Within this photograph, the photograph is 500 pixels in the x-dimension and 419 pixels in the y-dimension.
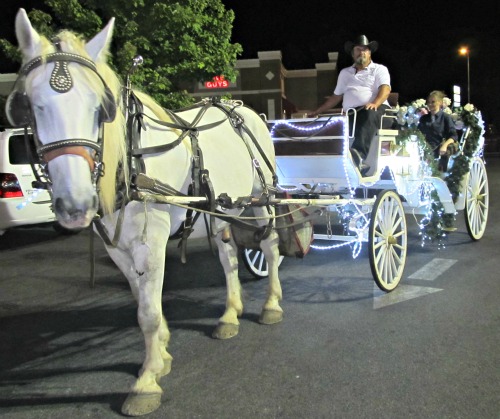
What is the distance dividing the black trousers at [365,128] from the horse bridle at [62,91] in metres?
3.61

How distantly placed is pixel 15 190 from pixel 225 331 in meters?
5.60

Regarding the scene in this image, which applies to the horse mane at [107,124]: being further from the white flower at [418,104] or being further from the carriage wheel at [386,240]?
the white flower at [418,104]

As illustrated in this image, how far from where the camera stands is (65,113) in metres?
2.50

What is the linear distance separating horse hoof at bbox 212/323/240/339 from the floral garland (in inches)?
128

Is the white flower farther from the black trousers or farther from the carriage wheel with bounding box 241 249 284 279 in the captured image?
the carriage wheel with bounding box 241 249 284 279

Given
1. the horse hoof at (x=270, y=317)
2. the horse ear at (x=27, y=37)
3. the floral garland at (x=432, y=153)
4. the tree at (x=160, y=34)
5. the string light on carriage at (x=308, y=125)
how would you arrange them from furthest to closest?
1. the tree at (x=160, y=34)
2. the floral garland at (x=432, y=153)
3. the string light on carriage at (x=308, y=125)
4. the horse hoof at (x=270, y=317)
5. the horse ear at (x=27, y=37)

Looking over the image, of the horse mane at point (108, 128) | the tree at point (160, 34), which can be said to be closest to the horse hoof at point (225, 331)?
the horse mane at point (108, 128)

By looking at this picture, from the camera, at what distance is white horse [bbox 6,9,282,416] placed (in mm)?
2498

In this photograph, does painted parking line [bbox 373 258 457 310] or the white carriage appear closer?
painted parking line [bbox 373 258 457 310]

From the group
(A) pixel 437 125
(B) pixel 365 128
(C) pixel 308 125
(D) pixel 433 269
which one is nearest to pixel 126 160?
(C) pixel 308 125

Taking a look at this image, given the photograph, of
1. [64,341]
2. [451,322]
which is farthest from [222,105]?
[451,322]

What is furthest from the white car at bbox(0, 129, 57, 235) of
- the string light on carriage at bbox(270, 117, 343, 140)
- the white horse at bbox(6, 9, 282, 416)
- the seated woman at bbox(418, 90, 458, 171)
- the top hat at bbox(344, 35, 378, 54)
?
the seated woman at bbox(418, 90, 458, 171)

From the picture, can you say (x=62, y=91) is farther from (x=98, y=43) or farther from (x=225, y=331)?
(x=225, y=331)

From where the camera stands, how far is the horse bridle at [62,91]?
2490 mm
